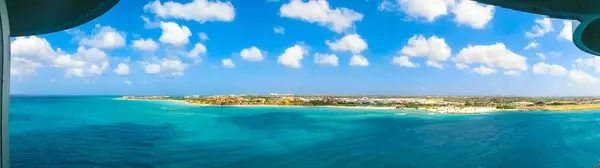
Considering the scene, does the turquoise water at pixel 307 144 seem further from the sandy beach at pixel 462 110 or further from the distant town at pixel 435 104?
the distant town at pixel 435 104

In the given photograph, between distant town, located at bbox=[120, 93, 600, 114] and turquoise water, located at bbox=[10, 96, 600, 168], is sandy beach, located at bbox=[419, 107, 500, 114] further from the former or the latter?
turquoise water, located at bbox=[10, 96, 600, 168]

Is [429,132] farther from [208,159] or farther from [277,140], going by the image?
[208,159]

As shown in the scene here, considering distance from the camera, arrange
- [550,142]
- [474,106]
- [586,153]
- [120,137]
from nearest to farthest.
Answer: [586,153], [550,142], [120,137], [474,106]

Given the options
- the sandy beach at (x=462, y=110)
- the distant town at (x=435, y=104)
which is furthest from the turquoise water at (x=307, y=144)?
the distant town at (x=435, y=104)

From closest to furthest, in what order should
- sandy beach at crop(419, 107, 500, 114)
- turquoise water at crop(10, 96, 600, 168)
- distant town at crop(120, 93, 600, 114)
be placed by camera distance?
1. turquoise water at crop(10, 96, 600, 168)
2. sandy beach at crop(419, 107, 500, 114)
3. distant town at crop(120, 93, 600, 114)

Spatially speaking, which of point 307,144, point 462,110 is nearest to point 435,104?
point 462,110

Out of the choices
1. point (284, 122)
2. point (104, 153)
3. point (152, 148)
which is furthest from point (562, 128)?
point (104, 153)

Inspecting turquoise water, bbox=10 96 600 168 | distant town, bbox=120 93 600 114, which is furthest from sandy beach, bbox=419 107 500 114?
turquoise water, bbox=10 96 600 168

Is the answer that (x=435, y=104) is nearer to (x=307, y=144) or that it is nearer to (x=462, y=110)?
(x=462, y=110)
